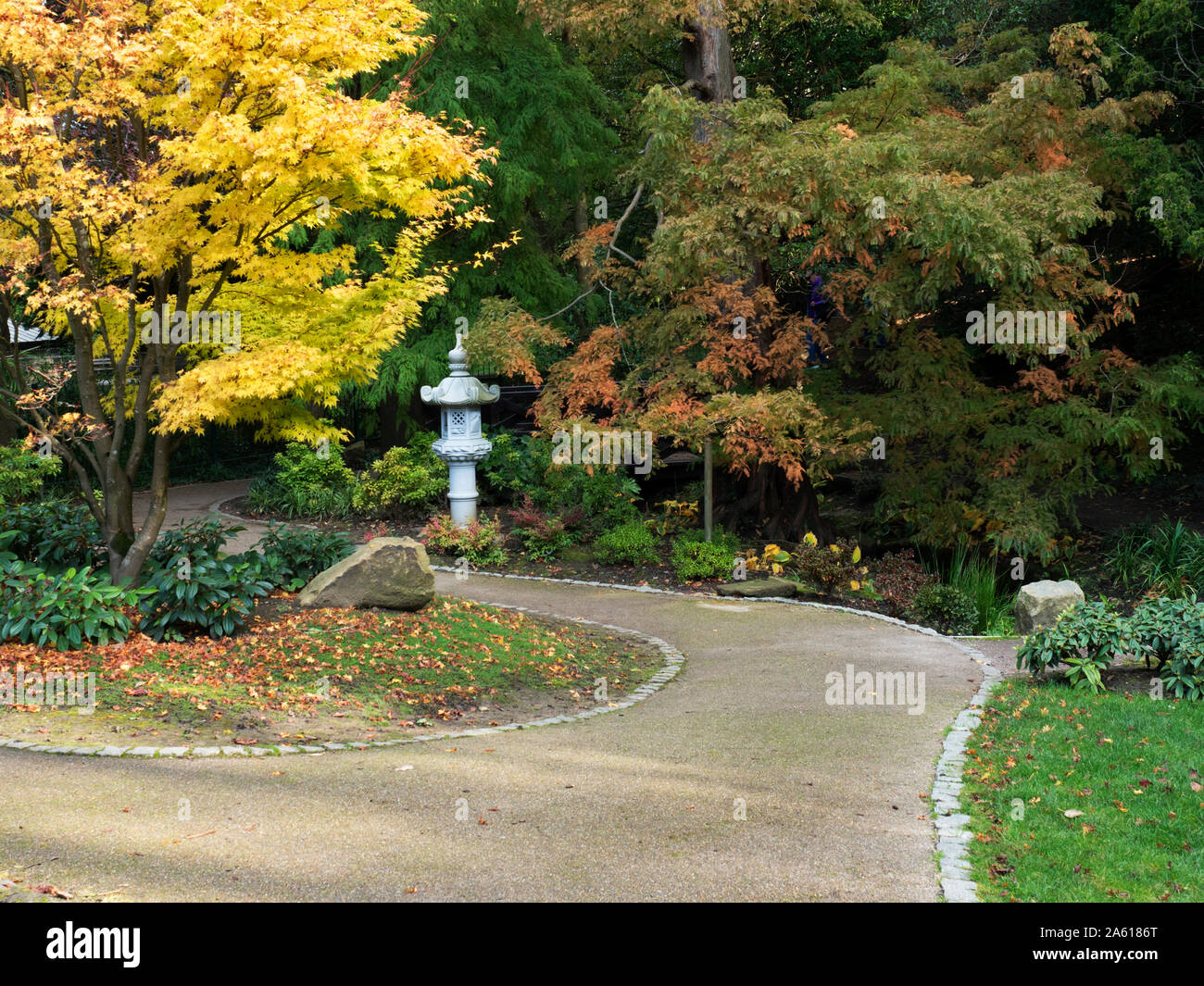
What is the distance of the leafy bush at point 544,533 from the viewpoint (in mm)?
14828

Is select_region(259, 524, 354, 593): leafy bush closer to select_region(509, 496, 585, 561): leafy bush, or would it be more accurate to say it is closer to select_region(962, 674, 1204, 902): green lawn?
select_region(509, 496, 585, 561): leafy bush

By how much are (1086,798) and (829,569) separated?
23.5 feet

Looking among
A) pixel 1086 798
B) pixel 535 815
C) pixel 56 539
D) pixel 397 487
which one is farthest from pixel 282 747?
pixel 397 487

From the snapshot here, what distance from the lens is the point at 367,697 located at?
26.9ft

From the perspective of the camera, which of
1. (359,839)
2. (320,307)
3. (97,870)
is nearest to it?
(97,870)

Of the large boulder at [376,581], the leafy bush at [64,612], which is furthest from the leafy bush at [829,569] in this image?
the leafy bush at [64,612]

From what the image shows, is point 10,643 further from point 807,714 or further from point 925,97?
point 925,97

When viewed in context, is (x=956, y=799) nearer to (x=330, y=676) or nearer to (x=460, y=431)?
(x=330, y=676)

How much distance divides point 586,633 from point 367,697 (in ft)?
10.5

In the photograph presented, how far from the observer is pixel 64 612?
27.9 ft

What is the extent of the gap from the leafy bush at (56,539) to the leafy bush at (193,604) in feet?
4.66

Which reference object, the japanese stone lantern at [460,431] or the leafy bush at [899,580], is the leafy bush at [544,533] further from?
the leafy bush at [899,580]

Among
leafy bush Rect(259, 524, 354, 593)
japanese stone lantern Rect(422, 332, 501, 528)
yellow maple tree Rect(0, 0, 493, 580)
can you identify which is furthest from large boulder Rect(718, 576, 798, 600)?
yellow maple tree Rect(0, 0, 493, 580)

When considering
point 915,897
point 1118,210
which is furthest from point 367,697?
point 1118,210
